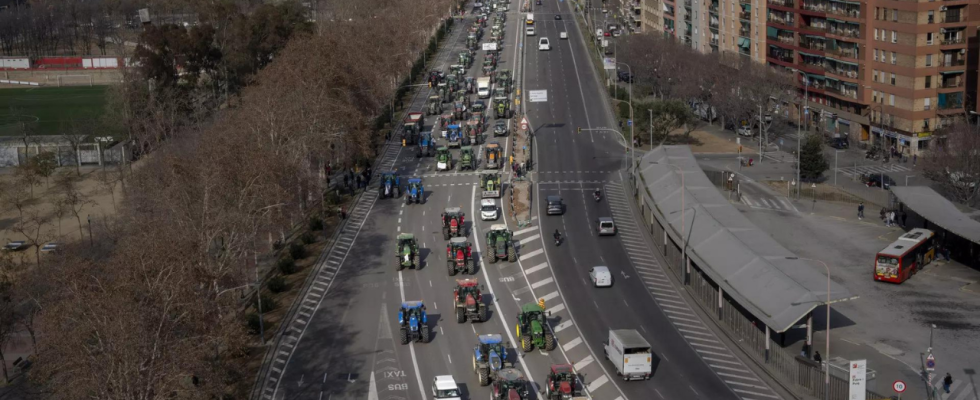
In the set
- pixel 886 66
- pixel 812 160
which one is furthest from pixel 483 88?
pixel 812 160

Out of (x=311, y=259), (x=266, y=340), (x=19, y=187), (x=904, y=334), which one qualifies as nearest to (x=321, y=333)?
(x=266, y=340)

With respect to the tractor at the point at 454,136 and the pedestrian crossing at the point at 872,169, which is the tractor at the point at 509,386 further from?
the pedestrian crossing at the point at 872,169

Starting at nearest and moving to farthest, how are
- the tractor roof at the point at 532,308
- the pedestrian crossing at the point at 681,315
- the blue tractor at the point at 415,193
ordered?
the pedestrian crossing at the point at 681,315 → the tractor roof at the point at 532,308 → the blue tractor at the point at 415,193

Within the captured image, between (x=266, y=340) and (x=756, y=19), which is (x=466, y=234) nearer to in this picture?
(x=266, y=340)

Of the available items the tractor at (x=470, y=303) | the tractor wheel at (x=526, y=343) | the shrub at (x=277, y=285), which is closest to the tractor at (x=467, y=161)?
the shrub at (x=277, y=285)

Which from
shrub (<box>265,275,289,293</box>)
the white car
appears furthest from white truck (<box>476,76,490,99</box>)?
shrub (<box>265,275,289,293</box>)

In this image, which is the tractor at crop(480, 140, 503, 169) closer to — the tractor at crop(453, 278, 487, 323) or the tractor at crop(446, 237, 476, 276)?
the tractor at crop(446, 237, 476, 276)
